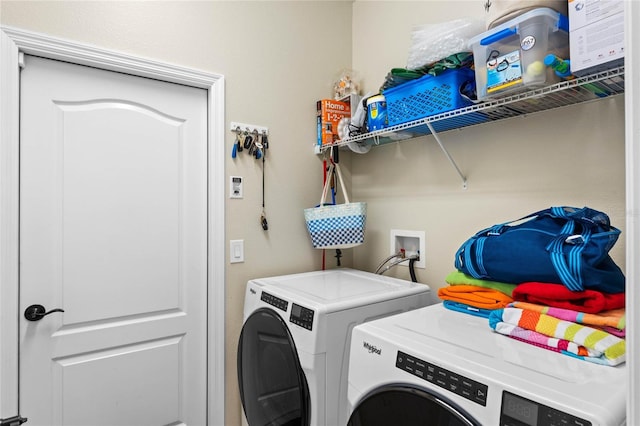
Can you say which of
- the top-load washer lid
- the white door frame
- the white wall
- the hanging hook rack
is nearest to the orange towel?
the top-load washer lid

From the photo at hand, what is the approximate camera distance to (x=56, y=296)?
4.99 ft

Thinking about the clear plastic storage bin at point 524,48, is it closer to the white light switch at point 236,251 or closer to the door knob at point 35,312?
the white light switch at point 236,251

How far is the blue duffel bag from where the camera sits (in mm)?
967

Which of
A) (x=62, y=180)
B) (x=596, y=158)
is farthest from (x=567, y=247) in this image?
(x=62, y=180)

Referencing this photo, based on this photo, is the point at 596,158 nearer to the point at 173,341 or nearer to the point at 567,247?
the point at 567,247

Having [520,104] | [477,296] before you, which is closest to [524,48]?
[520,104]

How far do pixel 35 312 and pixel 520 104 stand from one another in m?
2.08

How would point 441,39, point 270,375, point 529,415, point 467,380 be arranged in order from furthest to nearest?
1. point 270,375
2. point 441,39
3. point 467,380
4. point 529,415

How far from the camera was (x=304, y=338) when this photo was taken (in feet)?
4.33

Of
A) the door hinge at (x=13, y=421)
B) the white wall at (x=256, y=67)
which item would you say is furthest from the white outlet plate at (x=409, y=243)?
the door hinge at (x=13, y=421)

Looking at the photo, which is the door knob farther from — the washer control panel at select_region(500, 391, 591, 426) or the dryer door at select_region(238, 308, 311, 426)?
the washer control panel at select_region(500, 391, 591, 426)

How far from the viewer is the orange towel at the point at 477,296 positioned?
1151 mm

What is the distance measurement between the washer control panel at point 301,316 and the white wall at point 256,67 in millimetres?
598

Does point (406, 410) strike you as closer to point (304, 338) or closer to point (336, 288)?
point (304, 338)
